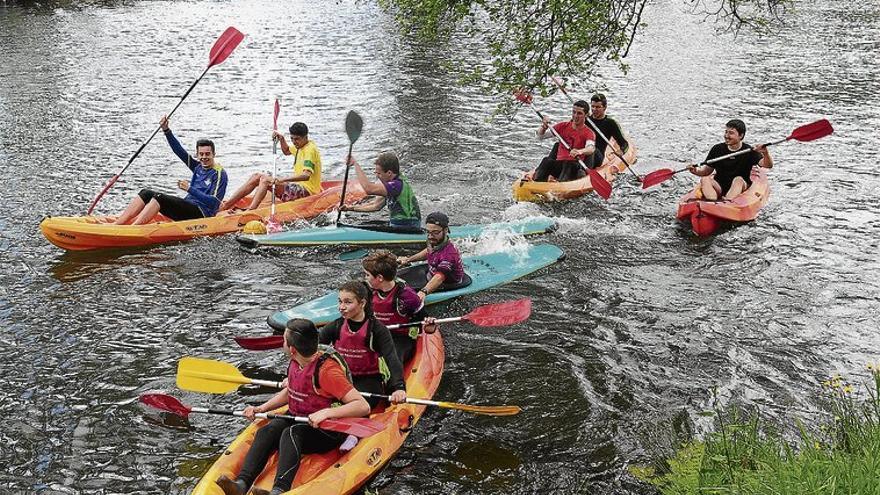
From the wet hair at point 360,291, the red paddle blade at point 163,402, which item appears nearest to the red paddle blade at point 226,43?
the red paddle blade at point 163,402

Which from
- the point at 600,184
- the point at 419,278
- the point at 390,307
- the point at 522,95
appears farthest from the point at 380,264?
the point at 600,184

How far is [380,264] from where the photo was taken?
Result: 670 centimetres

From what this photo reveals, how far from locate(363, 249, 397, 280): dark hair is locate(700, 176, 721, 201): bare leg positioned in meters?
6.10

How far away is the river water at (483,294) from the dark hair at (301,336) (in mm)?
1158

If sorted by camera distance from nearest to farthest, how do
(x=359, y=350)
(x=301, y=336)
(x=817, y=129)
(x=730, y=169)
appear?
(x=301, y=336) < (x=359, y=350) < (x=817, y=129) < (x=730, y=169)

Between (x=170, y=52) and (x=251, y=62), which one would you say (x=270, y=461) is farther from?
(x=170, y=52)

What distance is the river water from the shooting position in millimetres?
6574

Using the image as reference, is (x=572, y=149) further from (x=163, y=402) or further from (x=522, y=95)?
(x=163, y=402)

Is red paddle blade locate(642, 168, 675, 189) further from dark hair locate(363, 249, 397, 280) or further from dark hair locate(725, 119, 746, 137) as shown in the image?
dark hair locate(363, 249, 397, 280)

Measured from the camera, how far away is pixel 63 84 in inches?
805

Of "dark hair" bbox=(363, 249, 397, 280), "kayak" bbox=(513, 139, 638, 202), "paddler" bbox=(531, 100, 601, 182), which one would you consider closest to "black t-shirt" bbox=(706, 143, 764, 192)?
"kayak" bbox=(513, 139, 638, 202)

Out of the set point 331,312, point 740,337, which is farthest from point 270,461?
point 740,337

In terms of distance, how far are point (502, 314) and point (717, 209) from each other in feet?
15.7

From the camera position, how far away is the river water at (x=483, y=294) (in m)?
6.57
